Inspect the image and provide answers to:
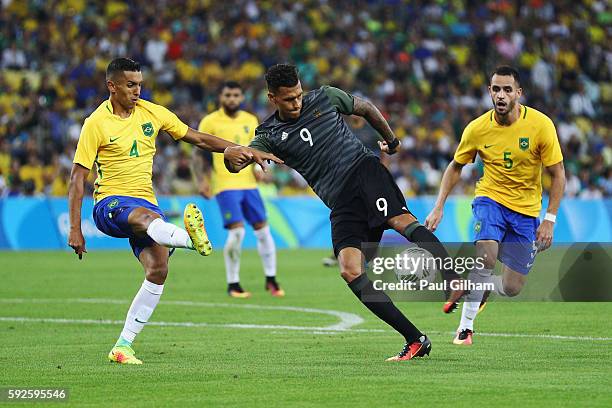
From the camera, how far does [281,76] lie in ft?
31.7

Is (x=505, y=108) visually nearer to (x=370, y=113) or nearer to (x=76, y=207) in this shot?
(x=370, y=113)

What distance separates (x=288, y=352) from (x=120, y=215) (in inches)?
75.4

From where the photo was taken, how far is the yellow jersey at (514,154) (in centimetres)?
1122

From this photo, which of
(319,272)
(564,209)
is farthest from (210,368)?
(564,209)

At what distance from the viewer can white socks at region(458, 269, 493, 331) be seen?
441 inches

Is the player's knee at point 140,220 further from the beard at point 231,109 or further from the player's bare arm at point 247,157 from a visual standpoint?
the beard at point 231,109

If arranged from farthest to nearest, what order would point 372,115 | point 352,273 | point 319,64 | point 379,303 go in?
point 319,64 → point 372,115 → point 352,273 → point 379,303

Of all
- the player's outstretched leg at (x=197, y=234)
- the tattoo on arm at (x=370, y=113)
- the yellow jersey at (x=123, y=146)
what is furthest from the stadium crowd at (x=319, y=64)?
the player's outstretched leg at (x=197, y=234)

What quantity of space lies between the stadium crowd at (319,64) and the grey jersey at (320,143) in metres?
17.5

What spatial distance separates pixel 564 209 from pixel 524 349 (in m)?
17.2

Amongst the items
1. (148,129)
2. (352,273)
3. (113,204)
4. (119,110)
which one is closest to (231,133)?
(148,129)

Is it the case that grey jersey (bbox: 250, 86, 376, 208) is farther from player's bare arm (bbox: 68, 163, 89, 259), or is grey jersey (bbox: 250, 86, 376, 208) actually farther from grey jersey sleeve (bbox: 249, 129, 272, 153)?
player's bare arm (bbox: 68, 163, 89, 259)

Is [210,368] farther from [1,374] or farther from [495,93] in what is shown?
→ [495,93]

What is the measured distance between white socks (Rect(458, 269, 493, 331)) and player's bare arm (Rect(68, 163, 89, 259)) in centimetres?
364
